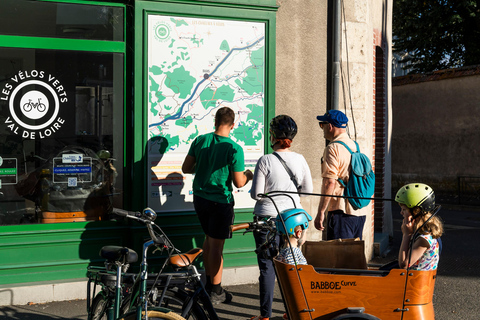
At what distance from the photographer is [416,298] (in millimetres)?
3559

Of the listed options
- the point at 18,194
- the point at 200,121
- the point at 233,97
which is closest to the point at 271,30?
the point at 233,97

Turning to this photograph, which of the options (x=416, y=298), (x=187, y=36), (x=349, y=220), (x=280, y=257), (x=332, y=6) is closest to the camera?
(x=416, y=298)

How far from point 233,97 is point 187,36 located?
0.85 m

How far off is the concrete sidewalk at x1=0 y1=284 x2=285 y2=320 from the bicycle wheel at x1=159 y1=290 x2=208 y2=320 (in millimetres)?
1758

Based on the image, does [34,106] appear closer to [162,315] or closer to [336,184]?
[336,184]

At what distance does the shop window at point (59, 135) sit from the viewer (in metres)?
5.72

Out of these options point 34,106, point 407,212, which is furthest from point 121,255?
point 34,106

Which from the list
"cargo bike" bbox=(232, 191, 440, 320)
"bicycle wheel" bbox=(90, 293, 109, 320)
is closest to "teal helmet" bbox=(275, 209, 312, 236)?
"cargo bike" bbox=(232, 191, 440, 320)

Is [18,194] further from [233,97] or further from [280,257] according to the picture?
[280,257]

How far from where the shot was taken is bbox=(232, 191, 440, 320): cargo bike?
354 cm

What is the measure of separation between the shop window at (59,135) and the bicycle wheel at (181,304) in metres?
2.77

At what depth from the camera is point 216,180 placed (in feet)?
18.2

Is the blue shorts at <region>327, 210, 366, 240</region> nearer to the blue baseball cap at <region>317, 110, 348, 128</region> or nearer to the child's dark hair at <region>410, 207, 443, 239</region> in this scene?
the blue baseball cap at <region>317, 110, 348, 128</region>

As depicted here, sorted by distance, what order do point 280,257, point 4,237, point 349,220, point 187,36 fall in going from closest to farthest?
1. point 280,257
2. point 349,220
3. point 4,237
4. point 187,36
